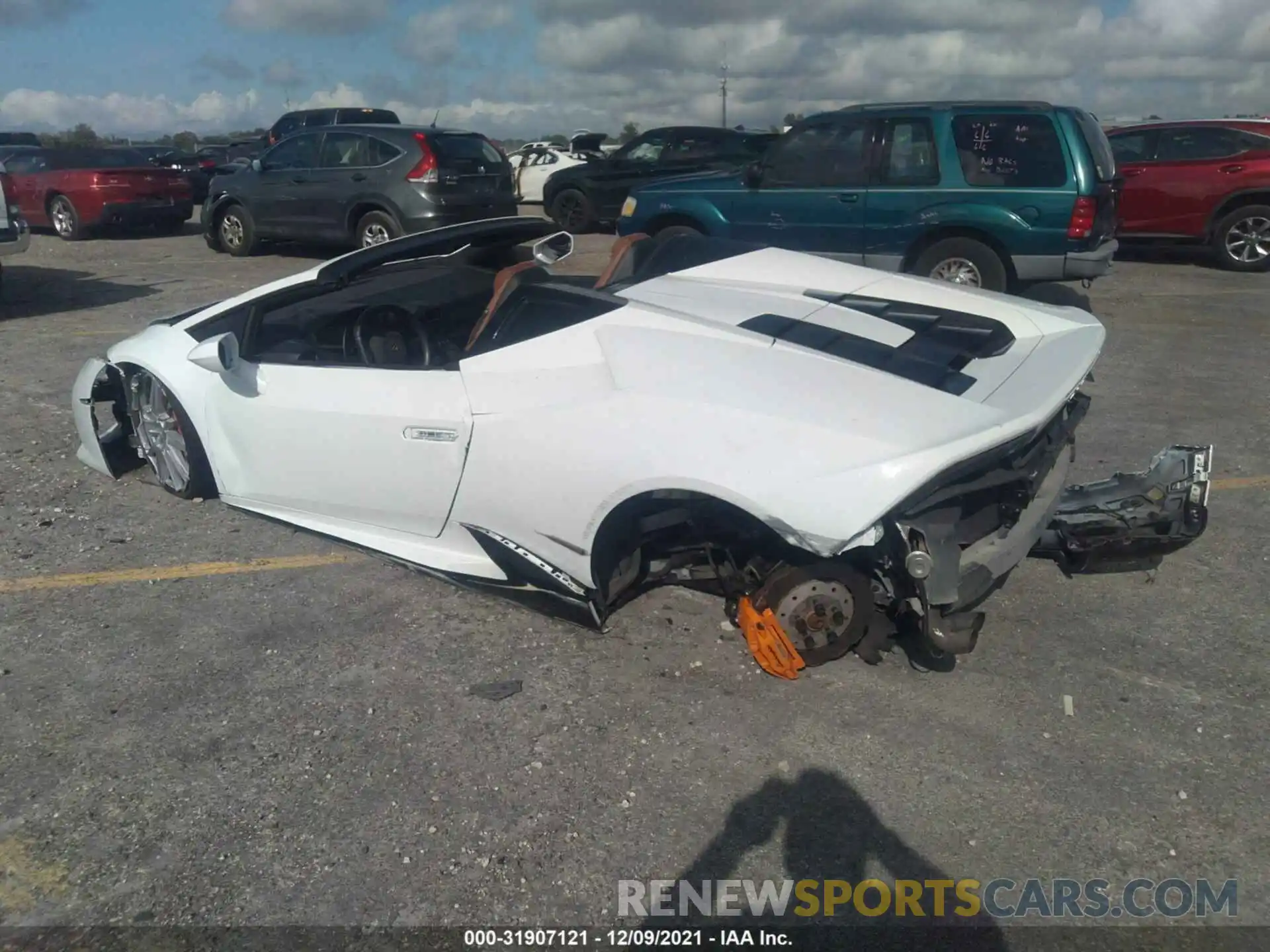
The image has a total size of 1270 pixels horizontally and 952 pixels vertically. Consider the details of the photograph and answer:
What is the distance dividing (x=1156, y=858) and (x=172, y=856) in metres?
2.56

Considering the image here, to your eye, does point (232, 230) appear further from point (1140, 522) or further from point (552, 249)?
point (1140, 522)

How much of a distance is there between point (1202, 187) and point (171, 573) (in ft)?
38.6

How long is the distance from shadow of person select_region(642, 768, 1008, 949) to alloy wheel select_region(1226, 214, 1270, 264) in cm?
1154

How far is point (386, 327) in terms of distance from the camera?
4180 millimetres

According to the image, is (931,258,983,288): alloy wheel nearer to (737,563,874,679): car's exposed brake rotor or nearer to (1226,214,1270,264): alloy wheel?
(1226,214,1270,264): alloy wheel

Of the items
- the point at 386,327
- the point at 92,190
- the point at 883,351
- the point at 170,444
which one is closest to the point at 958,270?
the point at 883,351

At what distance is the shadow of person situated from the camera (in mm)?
2455

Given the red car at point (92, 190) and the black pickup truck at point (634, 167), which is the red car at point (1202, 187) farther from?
the red car at point (92, 190)

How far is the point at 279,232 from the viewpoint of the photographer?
1321cm

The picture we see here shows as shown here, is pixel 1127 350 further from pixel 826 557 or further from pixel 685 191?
pixel 826 557

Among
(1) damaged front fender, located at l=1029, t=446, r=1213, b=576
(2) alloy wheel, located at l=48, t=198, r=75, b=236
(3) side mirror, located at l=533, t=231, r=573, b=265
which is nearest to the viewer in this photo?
(1) damaged front fender, located at l=1029, t=446, r=1213, b=576

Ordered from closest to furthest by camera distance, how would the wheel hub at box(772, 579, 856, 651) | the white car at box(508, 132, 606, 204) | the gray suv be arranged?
the wheel hub at box(772, 579, 856, 651) < the gray suv < the white car at box(508, 132, 606, 204)

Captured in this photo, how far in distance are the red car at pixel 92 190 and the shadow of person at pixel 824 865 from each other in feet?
51.6

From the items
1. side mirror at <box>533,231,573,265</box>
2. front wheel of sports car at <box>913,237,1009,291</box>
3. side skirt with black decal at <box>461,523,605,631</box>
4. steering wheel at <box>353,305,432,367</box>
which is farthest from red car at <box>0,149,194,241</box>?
side skirt with black decal at <box>461,523,605,631</box>
